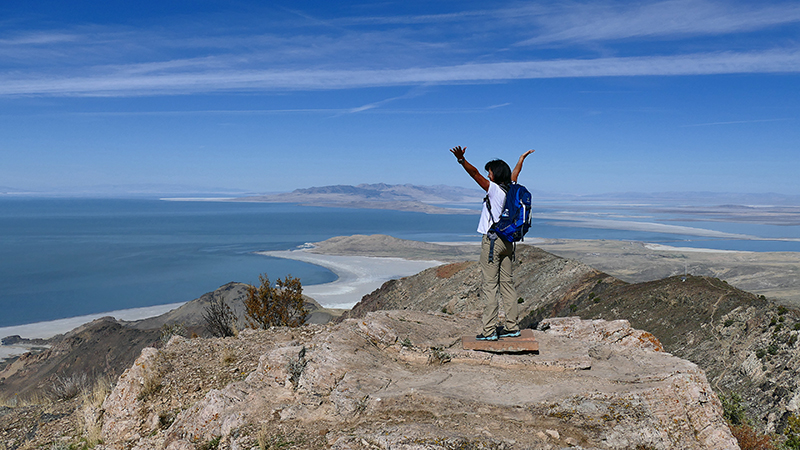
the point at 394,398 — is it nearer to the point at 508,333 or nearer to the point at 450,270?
the point at 508,333

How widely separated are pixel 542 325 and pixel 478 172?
14.6 ft

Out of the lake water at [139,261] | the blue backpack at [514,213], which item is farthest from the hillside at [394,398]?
the lake water at [139,261]

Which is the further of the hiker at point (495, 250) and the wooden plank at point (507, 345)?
the wooden plank at point (507, 345)

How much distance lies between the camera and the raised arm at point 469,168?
6.61 metres

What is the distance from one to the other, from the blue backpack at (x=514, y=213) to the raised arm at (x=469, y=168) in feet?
0.78

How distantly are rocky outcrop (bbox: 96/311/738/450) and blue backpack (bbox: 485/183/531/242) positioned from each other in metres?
1.79

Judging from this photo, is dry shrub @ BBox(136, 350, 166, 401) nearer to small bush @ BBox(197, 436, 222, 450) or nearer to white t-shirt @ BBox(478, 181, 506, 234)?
small bush @ BBox(197, 436, 222, 450)

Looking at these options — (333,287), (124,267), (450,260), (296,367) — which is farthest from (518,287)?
(124,267)

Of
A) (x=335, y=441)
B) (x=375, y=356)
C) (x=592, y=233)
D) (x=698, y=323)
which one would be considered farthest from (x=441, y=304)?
(x=592, y=233)

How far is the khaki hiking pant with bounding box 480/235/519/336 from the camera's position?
7176 mm

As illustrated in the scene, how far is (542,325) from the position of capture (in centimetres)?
1002

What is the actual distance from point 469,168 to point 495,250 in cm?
122

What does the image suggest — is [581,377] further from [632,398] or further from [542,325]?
[542,325]

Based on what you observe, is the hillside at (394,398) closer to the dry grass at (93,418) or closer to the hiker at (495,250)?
the dry grass at (93,418)
